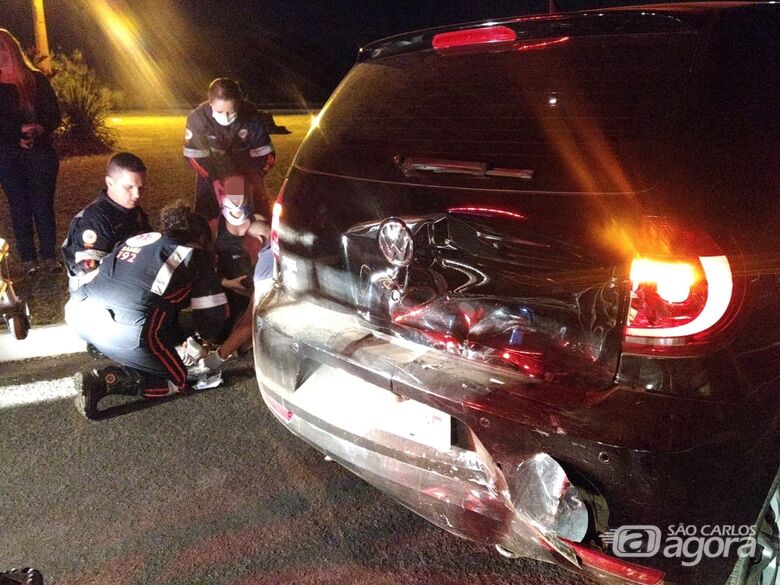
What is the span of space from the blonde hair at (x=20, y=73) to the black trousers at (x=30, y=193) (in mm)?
366

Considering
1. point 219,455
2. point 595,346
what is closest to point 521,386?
point 595,346

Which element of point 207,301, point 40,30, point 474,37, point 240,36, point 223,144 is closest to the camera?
point 474,37

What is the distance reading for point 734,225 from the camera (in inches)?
66.9

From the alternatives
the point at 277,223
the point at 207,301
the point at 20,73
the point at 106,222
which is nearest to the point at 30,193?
the point at 20,73

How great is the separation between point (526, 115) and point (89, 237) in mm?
2751

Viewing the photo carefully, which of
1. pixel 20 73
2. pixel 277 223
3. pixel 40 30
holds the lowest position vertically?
pixel 277 223

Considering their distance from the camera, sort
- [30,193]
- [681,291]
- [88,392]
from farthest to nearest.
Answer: [30,193] → [88,392] → [681,291]

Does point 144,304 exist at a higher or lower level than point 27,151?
lower

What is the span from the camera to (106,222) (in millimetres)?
3904

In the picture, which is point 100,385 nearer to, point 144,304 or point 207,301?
point 144,304

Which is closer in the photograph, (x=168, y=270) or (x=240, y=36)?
(x=168, y=270)

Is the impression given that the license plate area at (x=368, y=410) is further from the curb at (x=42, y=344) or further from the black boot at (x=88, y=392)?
the curb at (x=42, y=344)

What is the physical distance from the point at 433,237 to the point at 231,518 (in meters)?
1.49

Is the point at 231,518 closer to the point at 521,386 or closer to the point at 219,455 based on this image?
the point at 219,455
